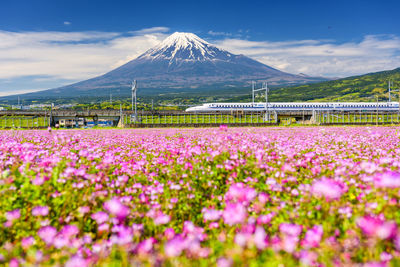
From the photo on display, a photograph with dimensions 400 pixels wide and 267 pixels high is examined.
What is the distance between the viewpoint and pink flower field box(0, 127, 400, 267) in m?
1.84

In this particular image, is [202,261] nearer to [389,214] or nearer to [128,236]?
[128,236]

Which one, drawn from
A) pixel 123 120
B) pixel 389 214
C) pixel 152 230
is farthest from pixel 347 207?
pixel 123 120

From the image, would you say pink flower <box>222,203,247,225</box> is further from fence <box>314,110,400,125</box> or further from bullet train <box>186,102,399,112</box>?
bullet train <box>186,102,399,112</box>

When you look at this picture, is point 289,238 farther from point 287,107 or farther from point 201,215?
point 287,107

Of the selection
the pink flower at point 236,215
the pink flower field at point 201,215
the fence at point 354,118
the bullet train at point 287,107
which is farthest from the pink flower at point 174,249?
the bullet train at point 287,107

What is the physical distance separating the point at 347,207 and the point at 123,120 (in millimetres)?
49003

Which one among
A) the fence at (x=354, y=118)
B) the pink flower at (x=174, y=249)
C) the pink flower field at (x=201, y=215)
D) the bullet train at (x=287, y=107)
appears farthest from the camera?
the bullet train at (x=287, y=107)

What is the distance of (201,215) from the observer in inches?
140

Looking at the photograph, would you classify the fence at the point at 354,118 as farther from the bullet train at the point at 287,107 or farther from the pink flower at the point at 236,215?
the pink flower at the point at 236,215

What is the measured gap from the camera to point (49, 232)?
2242 mm

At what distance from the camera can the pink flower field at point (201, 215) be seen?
184cm

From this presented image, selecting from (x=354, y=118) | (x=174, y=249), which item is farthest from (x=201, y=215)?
(x=354, y=118)

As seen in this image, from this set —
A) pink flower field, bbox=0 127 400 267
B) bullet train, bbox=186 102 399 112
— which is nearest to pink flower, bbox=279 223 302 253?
pink flower field, bbox=0 127 400 267

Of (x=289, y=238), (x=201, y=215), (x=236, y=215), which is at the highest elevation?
(x=236, y=215)
